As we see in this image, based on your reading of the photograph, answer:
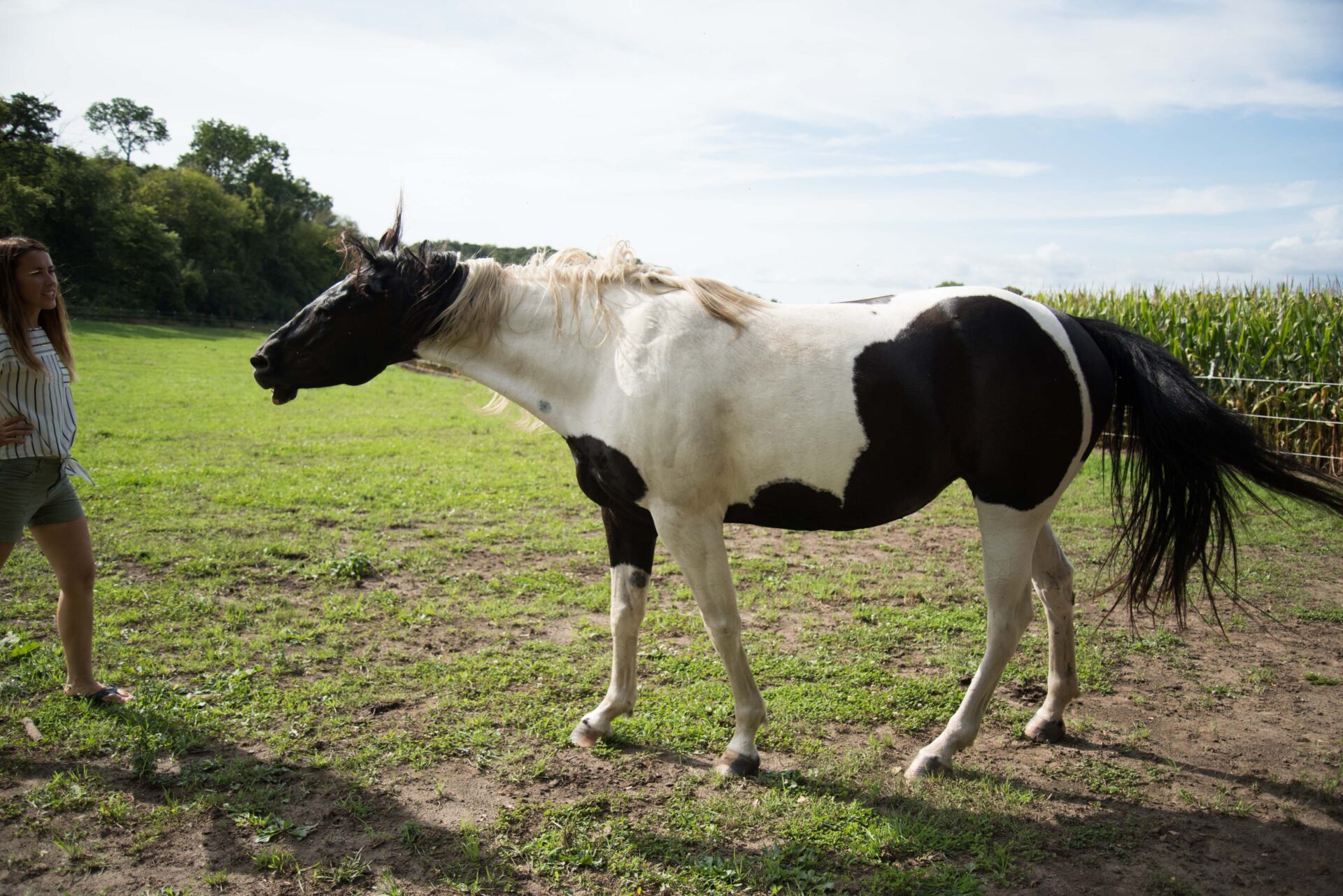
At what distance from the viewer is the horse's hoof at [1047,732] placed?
364cm

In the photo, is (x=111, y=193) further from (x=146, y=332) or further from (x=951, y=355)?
(x=951, y=355)

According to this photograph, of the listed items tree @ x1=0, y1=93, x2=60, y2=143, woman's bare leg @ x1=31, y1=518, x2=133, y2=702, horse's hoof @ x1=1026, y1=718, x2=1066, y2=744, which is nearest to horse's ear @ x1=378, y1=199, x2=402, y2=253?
woman's bare leg @ x1=31, y1=518, x2=133, y2=702

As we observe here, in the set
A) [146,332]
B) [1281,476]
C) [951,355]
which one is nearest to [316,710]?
[951,355]

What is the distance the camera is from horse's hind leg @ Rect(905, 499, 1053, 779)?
329cm

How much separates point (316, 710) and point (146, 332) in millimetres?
37097

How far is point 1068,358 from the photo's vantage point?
3211 millimetres

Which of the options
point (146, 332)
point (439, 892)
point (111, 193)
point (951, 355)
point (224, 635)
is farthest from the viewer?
point (111, 193)

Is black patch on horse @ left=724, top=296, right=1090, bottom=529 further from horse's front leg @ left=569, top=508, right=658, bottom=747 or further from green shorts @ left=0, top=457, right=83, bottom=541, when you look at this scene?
green shorts @ left=0, top=457, right=83, bottom=541

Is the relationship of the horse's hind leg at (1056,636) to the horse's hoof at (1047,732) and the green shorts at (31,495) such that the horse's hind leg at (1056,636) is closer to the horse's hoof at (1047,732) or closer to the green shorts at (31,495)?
the horse's hoof at (1047,732)

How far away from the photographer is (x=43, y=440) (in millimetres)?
3354

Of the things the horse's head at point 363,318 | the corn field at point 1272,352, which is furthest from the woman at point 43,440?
the corn field at point 1272,352

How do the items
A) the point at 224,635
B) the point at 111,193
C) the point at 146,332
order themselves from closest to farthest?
1. the point at 224,635
2. the point at 146,332
3. the point at 111,193

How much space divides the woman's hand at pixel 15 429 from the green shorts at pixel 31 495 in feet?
0.35

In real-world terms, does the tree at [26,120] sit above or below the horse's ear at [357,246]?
above
